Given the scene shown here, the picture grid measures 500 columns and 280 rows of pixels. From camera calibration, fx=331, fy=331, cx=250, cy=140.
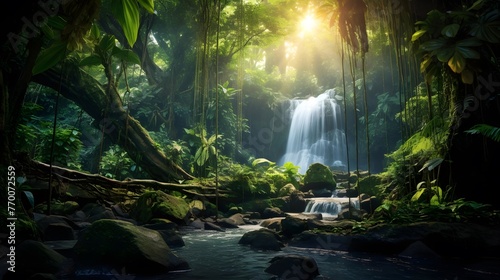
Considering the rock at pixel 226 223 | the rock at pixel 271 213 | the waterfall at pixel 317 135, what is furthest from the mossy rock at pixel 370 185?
the waterfall at pixel 317 135

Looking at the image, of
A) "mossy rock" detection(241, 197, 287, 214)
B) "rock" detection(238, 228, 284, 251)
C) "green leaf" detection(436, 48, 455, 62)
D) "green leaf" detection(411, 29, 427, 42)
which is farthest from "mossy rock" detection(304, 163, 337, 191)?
"green leaf" detection(436, 48, 455, 62)

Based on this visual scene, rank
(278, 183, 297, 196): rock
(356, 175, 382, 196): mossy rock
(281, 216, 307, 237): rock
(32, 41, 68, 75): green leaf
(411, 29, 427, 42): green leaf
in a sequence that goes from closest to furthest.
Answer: (32, 41, 68, 75): green leaf
(411, 29, 427, 42): green leaf
(281, 216, 307, 237): rock
(356, 175, 382, 196): mossy rock
(278, 183, 297, 196): rock

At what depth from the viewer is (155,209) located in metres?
7.54

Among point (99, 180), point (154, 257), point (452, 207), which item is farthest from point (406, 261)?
point (99, 180)

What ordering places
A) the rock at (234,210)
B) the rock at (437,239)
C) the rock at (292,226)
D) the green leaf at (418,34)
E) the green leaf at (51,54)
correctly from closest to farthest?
the green leaf at (51,54), the rock at (437,239), the green leaf at (418,34), the rock at (292,226), the rock at (234,210)

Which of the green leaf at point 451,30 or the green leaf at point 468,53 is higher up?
the green leaf at point 451,30

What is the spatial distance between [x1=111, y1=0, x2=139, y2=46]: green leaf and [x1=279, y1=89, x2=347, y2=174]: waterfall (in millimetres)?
21379

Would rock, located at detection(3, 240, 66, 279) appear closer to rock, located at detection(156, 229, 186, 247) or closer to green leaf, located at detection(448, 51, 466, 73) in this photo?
rock, located at detection(156, 229, 186, 247)

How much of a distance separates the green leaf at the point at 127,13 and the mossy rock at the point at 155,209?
17.2ft

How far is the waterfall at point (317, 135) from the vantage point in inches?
950

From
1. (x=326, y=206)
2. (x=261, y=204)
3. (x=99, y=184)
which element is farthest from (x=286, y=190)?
(x=99, y=184)

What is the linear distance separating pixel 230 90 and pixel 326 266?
48.1 ft

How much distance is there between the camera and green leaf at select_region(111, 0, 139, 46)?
284 centimetres

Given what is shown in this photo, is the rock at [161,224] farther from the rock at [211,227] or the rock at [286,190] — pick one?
the rock at [286,190]
